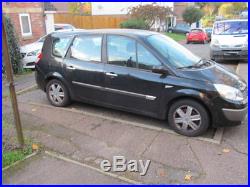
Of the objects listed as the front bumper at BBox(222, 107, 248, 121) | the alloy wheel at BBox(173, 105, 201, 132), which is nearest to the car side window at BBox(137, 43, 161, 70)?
the alloy wheel at BBox(173, 105, 201, 132)

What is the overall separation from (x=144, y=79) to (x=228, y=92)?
141 cm

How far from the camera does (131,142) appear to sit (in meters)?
4.84

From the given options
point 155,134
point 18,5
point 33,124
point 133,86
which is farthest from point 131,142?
point 18,5

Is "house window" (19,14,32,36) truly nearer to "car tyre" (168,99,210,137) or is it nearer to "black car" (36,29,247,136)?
"black car" (36,29,247,136)

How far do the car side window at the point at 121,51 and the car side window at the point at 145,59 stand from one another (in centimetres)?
10

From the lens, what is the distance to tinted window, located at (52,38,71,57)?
6.17 m

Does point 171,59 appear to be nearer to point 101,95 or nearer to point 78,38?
point 101,95

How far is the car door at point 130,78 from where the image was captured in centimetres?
511

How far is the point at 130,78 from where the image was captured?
5.27 m

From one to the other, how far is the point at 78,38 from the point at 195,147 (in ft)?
10.4

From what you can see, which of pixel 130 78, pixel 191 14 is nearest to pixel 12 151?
pixel 130 78

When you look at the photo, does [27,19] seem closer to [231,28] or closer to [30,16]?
[30,16]

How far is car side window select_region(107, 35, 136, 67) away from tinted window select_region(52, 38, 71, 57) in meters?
1.09

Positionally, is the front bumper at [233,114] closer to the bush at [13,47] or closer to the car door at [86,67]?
the car door at [86,67]
